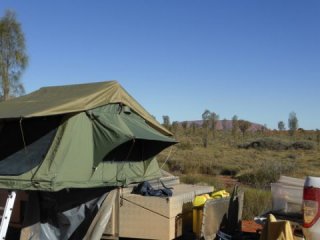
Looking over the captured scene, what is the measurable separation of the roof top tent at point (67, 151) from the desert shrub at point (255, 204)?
3.23m

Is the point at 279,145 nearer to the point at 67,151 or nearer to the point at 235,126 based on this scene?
the point at 235,126

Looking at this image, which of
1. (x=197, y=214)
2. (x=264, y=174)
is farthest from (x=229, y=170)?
(x=197, y=214)

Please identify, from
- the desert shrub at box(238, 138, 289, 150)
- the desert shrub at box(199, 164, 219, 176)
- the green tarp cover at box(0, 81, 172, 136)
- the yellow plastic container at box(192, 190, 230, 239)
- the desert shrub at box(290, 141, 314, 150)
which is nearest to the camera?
the green tarp cover at box(0, 81, 172, 136)

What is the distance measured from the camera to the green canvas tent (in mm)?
6609

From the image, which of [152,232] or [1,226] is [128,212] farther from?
[1,226]

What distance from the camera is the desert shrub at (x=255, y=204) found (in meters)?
10.2

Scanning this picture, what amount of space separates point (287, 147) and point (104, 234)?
40.3 metres

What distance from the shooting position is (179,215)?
22.6 feet

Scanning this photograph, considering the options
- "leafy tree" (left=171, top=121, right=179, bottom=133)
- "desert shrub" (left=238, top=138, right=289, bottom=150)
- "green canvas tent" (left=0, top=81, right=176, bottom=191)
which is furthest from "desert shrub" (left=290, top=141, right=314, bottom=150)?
"green canvas tent" (left=0, top=81, right=176, bottom=191)

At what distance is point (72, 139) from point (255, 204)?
507 cm

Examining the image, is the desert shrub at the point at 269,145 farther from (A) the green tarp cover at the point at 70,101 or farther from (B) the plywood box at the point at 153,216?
(B) the plywood box at the point at 153,216

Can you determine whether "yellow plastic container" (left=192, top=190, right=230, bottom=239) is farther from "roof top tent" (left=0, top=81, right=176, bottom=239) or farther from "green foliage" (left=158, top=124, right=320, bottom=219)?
"green foliage" (left=158, top=124, right=320, bottom=219)

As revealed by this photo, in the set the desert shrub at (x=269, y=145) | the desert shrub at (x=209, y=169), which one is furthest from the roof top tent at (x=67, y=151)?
the desert shrub at (x=269, y=145)

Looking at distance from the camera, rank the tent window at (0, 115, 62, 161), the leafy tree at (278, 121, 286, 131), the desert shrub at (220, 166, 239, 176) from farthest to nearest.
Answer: the leafy tree at (278, 121, 286, 131), the desert shrub at (220, 166, 239, 176), the tent window at (0, 115, 62, 161)
